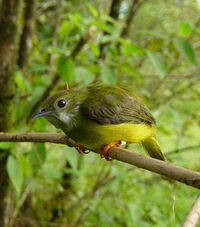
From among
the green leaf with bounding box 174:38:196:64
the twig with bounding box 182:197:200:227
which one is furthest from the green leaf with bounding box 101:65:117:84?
the twig with bounding box 182:197:200:227

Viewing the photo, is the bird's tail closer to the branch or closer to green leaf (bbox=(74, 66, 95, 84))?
the branch

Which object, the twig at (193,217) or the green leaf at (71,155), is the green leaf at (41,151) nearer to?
the green leaf at (71,155)

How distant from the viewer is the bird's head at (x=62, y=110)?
1864mm

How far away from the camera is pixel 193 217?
994 millimetres

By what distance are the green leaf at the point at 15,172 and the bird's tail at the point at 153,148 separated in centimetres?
68

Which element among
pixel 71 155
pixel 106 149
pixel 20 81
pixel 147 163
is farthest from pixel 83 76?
pixel 147 163

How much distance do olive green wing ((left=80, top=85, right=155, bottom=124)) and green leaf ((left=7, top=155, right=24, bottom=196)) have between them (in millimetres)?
570

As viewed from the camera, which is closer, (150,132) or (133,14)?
(150,132)

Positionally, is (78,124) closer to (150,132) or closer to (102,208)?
(150,132)

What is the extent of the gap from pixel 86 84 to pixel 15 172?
651 mm

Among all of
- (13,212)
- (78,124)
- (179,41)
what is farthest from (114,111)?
(13,212)

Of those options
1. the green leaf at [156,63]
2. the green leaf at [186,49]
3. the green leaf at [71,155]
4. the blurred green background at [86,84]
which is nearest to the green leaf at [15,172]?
the blurred green background at [86,84]

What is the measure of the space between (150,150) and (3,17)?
1197 mm

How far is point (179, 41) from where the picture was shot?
8.28ft
